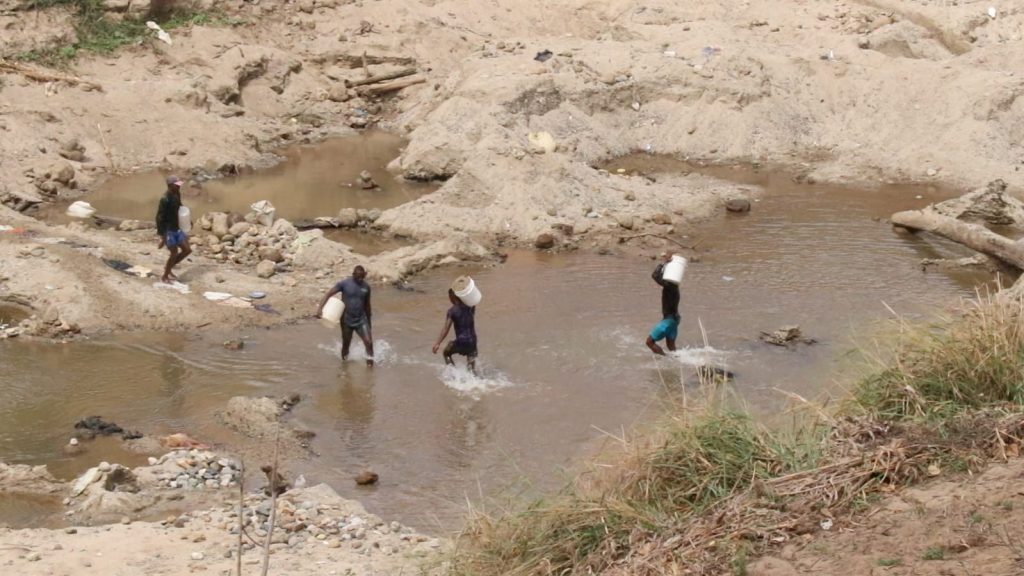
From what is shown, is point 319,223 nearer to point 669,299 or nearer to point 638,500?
point 669,299

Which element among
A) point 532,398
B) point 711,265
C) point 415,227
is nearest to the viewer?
point 532,398

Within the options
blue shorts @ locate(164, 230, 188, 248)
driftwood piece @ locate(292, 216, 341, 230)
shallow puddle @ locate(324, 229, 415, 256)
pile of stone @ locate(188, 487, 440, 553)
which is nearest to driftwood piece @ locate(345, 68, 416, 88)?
driftwood piece @ locate(292, 216, 341, 230)

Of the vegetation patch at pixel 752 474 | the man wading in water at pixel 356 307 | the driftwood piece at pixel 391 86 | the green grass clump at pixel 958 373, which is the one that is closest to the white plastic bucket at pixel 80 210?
the man wading in water at pixel 356 307

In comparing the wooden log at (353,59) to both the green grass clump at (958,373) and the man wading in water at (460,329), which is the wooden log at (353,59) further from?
the green grass clump at (958,373)

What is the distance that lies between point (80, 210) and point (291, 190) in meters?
3.10

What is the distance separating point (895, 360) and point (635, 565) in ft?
6.78

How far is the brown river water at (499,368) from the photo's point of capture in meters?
9.07

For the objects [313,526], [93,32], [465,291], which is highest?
[93,32]

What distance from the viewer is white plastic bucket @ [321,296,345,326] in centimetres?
1081

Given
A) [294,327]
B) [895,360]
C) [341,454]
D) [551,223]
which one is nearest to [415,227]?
[551,223]

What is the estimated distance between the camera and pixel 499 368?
36.1 ft

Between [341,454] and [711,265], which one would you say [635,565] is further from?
[711,265]

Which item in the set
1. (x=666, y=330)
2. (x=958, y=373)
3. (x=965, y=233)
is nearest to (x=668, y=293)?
(x=666, y=330)

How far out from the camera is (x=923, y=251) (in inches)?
577
